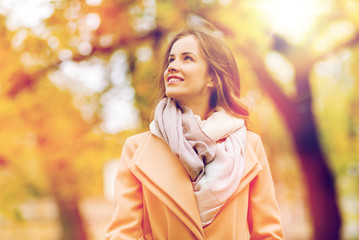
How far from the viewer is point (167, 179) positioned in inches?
79.8

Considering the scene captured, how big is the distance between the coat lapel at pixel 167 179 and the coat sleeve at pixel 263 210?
296 millimetres

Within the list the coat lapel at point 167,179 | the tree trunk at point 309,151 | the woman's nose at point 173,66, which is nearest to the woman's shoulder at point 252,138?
the coat lapel at point 167,179

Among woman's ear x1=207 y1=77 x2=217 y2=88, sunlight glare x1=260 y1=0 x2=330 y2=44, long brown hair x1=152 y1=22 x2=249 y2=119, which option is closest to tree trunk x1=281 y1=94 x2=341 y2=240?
sunlight glare x1=260 y1=0 x2=330 y2=44

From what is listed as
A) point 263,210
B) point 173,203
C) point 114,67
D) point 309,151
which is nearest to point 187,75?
point 173,203

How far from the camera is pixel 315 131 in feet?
25.4

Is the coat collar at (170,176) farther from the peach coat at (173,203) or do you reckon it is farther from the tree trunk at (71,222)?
the tree trunk at (71,222)

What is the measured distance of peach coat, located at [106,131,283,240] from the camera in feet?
6.49

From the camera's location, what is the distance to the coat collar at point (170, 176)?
1964mm

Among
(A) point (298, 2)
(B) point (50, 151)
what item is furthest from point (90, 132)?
(A) point (298, 2)

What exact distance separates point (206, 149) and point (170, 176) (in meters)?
0.21

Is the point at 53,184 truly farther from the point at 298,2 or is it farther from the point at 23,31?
the point at 298,2

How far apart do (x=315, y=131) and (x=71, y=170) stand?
452 centimetres

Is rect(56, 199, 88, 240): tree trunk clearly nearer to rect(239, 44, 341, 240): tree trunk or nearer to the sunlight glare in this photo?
rect(239, 44, 341, 240): tree trunk

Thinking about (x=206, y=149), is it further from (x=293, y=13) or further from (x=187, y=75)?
(x=293, y=13)
